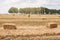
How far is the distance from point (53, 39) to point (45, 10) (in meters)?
40.9

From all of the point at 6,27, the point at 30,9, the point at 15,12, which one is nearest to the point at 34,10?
the point at 30,9

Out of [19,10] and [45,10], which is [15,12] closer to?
[19,10]

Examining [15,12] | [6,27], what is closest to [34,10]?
[15,12]

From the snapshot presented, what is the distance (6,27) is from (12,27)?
579 mm

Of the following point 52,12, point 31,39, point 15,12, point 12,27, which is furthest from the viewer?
point 52,12

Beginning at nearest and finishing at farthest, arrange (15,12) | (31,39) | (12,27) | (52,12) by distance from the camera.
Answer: (31,39)
(12,27)
(15,12)
(52,12)

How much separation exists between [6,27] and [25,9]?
103 ft

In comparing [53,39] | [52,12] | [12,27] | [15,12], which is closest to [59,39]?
[53,39]

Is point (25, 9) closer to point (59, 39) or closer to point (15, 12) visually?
point (15, 12)

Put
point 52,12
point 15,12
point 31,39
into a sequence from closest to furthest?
point 31,39 < point 15,12 < point 52,12

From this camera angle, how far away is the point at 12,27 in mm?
20281

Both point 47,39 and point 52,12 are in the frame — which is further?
point 52,12

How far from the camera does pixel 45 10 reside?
2047 inches

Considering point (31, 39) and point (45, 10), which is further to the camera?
point (45, 10)
